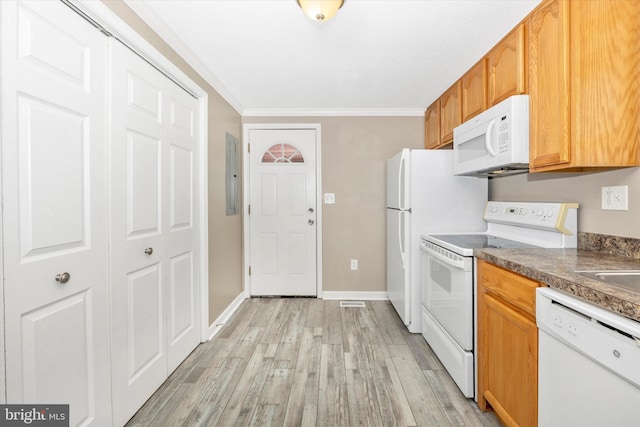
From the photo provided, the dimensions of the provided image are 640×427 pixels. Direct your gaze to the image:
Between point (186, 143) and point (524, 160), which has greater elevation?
point (186, 143)

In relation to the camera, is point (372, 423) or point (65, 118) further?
point (372, 423)

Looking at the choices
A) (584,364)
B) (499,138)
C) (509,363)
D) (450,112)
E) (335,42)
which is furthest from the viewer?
(450,112)

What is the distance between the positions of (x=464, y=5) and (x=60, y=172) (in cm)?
214

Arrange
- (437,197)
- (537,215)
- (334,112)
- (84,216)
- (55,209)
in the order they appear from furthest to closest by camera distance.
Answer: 1. (334,112)
2. (437,197)
3. (537,215)
4. (84,216)
5. (55,209)

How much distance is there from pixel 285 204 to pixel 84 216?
2.39 meters

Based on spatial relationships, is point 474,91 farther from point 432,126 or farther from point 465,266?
point 465,266

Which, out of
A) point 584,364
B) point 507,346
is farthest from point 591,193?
point 584,364

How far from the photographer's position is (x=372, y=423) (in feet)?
5.26

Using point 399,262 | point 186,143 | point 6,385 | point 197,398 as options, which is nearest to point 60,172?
point 6,385

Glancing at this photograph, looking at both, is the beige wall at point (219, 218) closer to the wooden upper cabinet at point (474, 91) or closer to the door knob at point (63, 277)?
the door knob at point (63, 277)

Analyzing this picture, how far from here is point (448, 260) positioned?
196 cm

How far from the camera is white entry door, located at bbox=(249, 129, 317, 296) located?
363cm

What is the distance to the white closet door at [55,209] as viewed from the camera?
1037 mm

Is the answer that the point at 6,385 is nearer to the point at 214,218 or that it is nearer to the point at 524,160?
the point at 214,218
